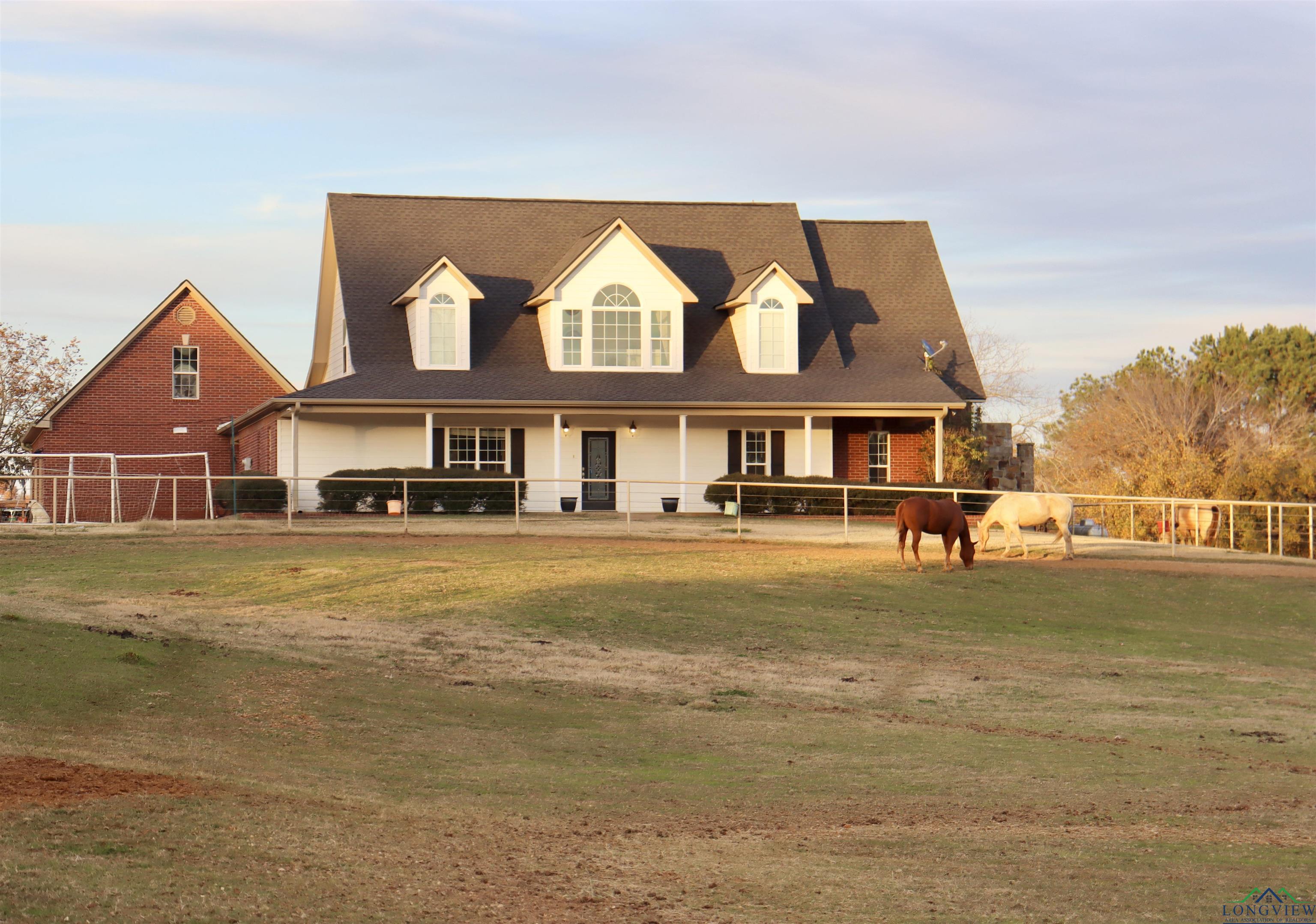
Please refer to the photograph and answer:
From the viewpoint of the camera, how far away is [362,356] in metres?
37.9

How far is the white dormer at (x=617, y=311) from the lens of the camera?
38.6 meters

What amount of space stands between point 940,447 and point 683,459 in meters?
7.56

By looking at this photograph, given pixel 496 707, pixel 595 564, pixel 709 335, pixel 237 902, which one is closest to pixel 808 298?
pixel 709 335

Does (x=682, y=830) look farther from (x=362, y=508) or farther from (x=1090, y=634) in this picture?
(x=362, y=508)

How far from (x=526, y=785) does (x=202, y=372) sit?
37.4 meters

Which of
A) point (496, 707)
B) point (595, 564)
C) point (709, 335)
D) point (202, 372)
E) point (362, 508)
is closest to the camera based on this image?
point (496, 707)

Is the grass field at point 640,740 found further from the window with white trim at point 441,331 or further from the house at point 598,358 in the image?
the window with white trim at point 441,331

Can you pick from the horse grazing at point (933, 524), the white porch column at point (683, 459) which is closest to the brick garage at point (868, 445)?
the white porch column at point (683, 459)

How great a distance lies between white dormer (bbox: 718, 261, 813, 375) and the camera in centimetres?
3925

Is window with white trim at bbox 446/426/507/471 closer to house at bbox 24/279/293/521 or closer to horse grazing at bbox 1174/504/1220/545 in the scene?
house at bbox 24/279/293/521

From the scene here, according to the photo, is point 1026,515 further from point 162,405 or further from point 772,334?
point 162,405

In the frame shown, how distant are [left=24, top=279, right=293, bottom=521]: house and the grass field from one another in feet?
65.6

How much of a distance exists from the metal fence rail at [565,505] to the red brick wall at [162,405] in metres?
1.40

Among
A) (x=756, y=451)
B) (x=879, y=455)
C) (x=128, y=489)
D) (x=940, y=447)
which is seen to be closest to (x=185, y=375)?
(x=128, y=489)
